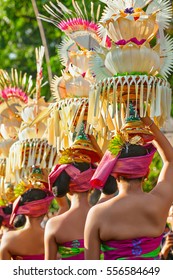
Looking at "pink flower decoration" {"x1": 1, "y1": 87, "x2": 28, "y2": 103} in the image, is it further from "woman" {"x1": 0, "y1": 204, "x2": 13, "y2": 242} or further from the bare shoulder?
the bare shoulder

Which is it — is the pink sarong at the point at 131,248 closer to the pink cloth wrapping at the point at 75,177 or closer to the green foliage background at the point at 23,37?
the pink cloth wrapping at the point at 75,177

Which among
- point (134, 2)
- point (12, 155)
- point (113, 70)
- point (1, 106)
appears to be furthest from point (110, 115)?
point (1, 106)

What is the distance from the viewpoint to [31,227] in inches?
343

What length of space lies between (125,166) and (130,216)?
31 centimetres

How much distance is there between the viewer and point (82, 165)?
7.55 metres

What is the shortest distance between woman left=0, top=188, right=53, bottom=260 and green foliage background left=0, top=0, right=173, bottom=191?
9744 millimetres

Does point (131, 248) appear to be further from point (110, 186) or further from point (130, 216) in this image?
point (110, 186)

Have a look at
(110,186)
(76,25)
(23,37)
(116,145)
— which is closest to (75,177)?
(110,186)

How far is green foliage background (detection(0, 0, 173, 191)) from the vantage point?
1948 cm

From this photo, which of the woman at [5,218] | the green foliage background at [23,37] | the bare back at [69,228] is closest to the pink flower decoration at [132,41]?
the bare back at [69,228]

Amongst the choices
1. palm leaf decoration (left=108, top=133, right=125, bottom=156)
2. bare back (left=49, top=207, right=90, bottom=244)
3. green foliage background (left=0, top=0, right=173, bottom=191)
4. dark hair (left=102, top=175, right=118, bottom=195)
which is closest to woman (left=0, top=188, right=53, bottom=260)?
bare back (left=49, top=207, right=90, bottom=244)

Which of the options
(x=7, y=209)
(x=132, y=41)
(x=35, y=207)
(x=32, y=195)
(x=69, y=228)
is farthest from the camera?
(x=7, y=209)

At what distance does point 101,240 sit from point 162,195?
0.46 m

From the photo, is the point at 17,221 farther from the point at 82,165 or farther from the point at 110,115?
the point at 110,115
